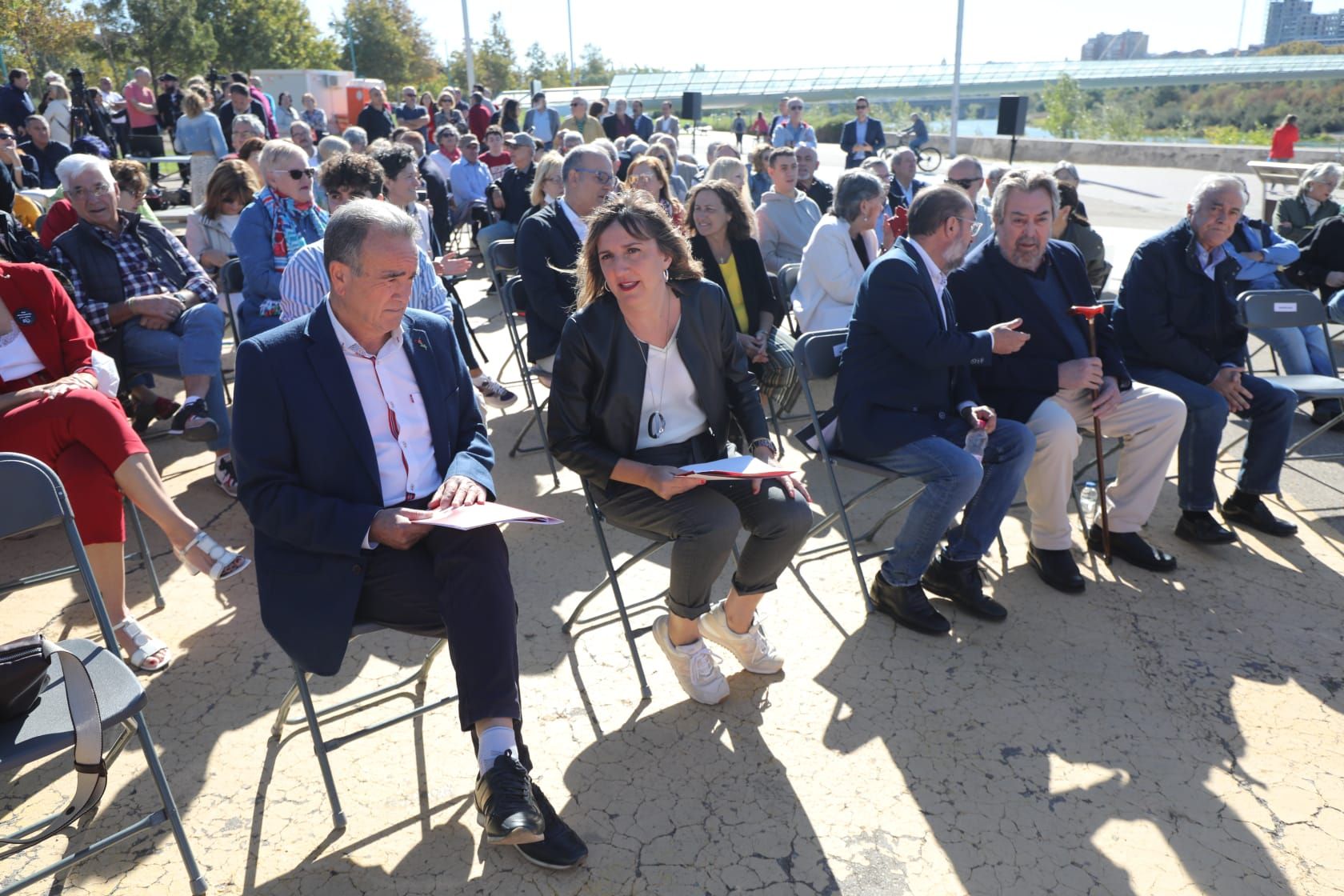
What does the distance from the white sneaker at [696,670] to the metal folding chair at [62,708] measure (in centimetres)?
145

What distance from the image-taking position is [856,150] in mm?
13195

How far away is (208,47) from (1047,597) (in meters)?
39.4

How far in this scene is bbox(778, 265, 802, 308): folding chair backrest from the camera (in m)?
5.70

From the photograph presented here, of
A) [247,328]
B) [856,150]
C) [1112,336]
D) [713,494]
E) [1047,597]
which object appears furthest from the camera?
[856,150]

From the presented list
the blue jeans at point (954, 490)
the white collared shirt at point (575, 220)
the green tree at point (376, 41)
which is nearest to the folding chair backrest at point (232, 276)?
the white collared shirt at point (575, 220)

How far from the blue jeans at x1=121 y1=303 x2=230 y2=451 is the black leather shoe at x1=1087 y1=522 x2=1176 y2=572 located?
428 cm

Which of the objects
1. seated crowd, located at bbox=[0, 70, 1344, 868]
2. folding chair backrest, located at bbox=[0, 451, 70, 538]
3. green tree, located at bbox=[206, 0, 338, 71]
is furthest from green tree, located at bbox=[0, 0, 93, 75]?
folding chair backrest, located at bbox=[0, 451, 70, 538]

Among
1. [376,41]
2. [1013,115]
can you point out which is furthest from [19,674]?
[376,41]

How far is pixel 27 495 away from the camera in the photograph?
229cm

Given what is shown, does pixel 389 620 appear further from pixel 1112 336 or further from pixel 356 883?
A: pixel 1112 336

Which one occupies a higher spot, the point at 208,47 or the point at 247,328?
the point at 208,47

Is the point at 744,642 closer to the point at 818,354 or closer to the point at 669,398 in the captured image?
the point at 669,398

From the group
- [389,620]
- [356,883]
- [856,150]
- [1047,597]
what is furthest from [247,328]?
[856,150]

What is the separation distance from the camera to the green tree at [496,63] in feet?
202
